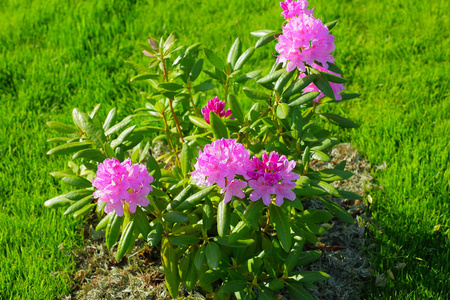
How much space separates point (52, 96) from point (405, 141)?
10.2 ft

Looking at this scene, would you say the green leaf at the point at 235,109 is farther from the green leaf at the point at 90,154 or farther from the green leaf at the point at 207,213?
the green leaf at the point at 90,154

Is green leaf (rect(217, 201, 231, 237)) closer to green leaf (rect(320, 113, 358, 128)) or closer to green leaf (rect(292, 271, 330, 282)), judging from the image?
green leaf (rect(292, 271, 330, 282))

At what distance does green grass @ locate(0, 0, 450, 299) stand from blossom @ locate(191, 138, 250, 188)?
1.42m

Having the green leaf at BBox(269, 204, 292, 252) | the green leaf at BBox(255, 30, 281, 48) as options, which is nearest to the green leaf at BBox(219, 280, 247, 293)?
the green leaf at BBox(269, 204, 292, 252)

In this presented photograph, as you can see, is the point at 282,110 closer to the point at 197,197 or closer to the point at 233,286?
the point at 197,197

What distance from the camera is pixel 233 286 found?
2207 mm

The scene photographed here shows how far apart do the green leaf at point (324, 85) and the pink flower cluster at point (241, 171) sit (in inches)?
16.9

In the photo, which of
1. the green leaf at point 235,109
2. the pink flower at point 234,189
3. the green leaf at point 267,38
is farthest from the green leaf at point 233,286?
the green leaf at point 267,38

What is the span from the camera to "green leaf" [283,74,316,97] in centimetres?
212

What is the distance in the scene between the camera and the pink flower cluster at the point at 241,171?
1.74m

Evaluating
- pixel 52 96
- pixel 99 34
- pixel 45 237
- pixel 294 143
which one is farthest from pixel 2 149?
pixel 294 143

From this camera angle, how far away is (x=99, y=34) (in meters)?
4.68

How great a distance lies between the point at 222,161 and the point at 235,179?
0.54 ft

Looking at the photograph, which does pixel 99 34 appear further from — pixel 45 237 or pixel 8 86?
pixel 45 237
